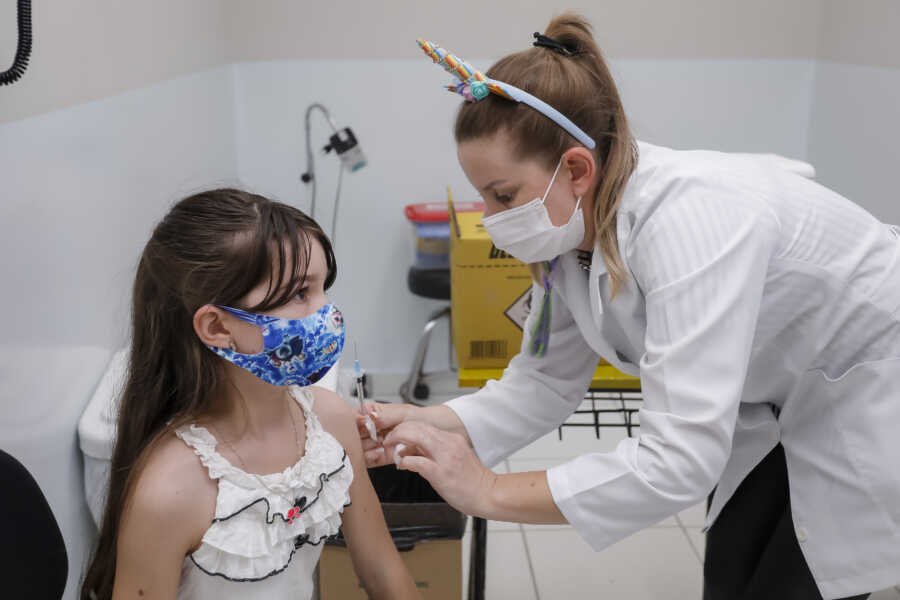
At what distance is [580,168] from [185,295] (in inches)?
23.5

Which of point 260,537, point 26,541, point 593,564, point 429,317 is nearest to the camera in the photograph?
point 26,541

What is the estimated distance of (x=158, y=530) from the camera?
1118mm

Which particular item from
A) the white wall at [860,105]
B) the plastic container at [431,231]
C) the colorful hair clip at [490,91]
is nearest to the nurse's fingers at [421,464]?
the colorful hair clip at [490,91]

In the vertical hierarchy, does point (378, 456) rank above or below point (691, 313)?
below

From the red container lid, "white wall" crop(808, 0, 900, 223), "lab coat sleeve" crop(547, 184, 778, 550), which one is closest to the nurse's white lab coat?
"lab coat sleeve" crop(547, 184, 778, 550)

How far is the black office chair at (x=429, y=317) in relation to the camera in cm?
313

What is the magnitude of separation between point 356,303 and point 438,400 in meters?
0.54

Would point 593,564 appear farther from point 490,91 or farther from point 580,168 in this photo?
point 490,91

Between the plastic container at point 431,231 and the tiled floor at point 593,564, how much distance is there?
42.6 inches

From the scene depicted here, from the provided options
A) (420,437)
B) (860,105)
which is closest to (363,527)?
(420,437)

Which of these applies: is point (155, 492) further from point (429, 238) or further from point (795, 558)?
point (429, 238)

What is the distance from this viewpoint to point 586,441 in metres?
3.06

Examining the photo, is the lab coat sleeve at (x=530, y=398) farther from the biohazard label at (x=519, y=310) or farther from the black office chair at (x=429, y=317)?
the black office chair at (x=429, y=317)

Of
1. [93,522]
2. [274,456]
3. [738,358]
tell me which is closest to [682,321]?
[738,358]
